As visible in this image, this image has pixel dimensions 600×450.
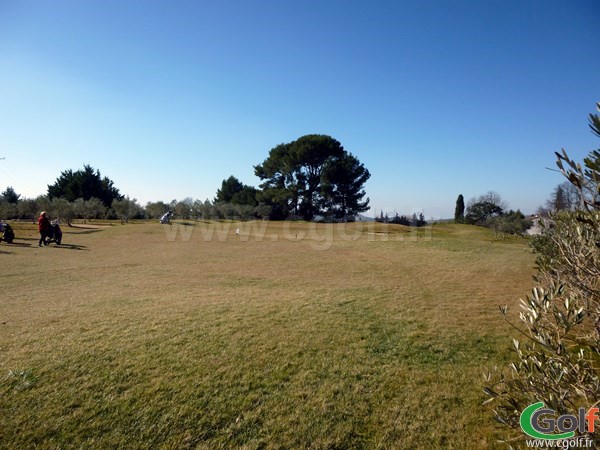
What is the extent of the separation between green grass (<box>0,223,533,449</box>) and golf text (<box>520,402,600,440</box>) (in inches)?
31.5

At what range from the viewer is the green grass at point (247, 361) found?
2744 millimetres

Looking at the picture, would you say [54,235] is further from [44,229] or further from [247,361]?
[247,361]

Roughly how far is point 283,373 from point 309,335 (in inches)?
47.3

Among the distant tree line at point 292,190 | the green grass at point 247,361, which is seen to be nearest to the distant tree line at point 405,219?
the distant tree line at point 292,190

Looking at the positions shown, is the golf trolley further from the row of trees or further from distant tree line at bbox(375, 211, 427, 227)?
distant tree line at bbox(375, 211, 427, 227)

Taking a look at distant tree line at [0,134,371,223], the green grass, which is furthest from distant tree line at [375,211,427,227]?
the green grass

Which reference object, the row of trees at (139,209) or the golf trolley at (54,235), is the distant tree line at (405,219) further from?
the golf trolley at (54,235)

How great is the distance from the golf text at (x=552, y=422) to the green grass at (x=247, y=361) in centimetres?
80

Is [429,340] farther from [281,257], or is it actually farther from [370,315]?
[281,257]

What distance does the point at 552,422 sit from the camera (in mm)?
2121

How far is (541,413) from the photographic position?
81.8 inches

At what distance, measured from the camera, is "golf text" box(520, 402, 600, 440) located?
1914mm

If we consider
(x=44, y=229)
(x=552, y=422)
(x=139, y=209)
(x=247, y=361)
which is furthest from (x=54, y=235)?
(x=139, y=209)

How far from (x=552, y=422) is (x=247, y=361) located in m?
3.25
